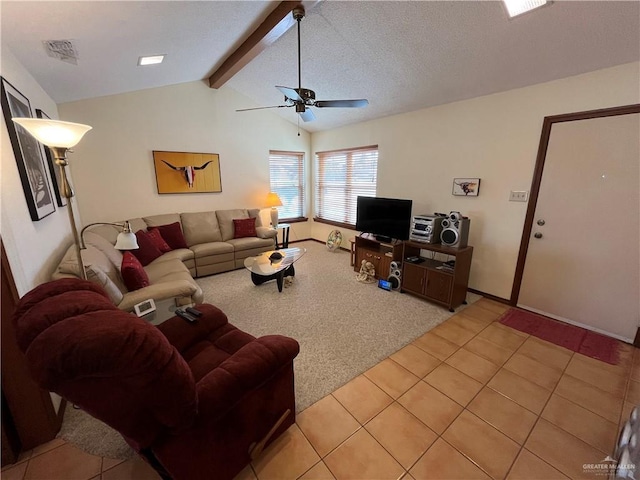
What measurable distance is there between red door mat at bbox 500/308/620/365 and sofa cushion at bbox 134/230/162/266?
165 inches

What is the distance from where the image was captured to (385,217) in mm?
3693

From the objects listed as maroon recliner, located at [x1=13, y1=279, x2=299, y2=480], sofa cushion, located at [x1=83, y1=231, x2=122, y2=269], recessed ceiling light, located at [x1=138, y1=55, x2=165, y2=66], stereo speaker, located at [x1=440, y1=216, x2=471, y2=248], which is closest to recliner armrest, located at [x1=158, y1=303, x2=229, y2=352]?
maroon recliner, located at [x1=13, y1=279, x2=299, y2=480]

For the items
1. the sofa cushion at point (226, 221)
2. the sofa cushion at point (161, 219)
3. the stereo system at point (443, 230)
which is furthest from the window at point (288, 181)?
the stereo system at point (443, 230)

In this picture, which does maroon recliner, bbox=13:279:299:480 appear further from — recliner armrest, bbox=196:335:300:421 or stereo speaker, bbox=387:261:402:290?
stereo speaker, bbox=387:261:402:290

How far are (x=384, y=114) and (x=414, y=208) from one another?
1541 mm

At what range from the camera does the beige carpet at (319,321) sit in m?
1.77

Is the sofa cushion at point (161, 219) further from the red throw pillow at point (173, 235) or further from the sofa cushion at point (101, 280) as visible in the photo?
the sofa cushion at point (101, 280)

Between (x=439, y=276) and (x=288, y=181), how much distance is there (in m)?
3.73

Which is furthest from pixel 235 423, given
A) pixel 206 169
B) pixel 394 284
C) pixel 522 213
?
pixel 206 169

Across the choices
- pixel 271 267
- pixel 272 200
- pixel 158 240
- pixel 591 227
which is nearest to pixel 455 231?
pixel 591 227

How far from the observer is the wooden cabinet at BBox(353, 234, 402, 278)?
3525 mm

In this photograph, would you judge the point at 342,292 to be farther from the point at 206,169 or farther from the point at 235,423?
the point at 206,169

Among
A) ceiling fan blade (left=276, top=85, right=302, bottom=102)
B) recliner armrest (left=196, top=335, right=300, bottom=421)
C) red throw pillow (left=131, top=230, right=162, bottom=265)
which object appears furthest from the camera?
red throw pillow (left=131, top=230, right=162, bottom=265)

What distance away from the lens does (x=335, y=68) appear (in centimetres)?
313
